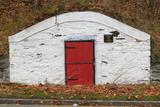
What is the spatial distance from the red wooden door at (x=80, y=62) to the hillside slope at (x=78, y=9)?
5.19 ft

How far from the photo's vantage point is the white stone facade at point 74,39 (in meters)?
17.3

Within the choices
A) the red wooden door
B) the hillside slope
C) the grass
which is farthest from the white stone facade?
the grass

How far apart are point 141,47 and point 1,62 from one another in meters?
5.59

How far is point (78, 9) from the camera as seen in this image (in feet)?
58.9

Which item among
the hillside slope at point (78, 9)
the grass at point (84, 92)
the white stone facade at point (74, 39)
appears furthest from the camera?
the hillside slope at point (78, 9)

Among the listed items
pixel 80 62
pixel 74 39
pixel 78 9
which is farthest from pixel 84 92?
pixel 78 9

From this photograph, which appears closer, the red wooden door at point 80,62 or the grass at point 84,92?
the grass at point 84,92

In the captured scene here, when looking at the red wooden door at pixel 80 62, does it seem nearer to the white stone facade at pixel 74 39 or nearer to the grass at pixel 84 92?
the white stone facade at pixel 74 39

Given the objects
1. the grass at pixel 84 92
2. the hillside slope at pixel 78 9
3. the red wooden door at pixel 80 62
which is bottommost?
the grass at pixel 84 92

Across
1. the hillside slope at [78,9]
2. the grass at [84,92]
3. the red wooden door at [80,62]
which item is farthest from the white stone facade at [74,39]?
the grass at [84,92]

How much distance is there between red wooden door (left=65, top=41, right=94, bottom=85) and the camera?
17.3m

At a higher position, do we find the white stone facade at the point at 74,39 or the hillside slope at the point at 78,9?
the hillside slope at the point at 78,9

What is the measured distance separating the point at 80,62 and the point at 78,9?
2.22 m

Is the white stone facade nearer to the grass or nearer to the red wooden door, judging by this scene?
the red wooden door
